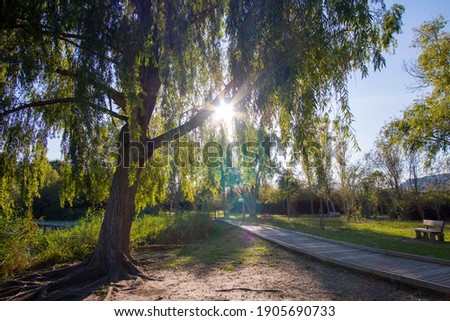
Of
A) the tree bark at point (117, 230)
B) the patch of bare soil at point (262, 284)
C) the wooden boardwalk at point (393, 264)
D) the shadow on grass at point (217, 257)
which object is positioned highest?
the tree bark at point (117, 230)

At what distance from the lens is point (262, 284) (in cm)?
518

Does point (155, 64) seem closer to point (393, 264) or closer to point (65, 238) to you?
point (393, 264)

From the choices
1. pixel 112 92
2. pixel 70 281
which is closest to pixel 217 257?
pixel 70 281

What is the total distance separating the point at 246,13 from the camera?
4.80 metres

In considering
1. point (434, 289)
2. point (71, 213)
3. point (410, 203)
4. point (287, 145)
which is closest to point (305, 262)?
point (434, 289)

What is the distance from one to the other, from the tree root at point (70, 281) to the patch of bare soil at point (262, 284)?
362 millimetres

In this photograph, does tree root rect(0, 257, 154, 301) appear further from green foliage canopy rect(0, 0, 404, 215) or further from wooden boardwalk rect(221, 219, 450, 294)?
wooden boardwalk rect(221, 219, 450, 294)

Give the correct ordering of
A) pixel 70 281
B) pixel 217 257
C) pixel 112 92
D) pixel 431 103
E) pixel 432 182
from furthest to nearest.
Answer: pixel 432 182 < pixel 431 103 < pixel 217 257 < pixel 112 92 < pixel 70 281

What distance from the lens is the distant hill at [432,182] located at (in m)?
20.2

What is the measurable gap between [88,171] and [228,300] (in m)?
5.11

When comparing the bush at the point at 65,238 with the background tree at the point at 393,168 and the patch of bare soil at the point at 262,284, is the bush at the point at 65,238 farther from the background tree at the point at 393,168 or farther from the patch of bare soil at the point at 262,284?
the background tree at the point at 393,168

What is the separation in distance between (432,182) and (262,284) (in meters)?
22.1

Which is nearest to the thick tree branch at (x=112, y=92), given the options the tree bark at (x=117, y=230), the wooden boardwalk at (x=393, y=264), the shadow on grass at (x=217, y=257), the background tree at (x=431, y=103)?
the tree bark at (x=117, y=230)

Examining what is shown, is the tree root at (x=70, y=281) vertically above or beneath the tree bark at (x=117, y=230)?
beneath
